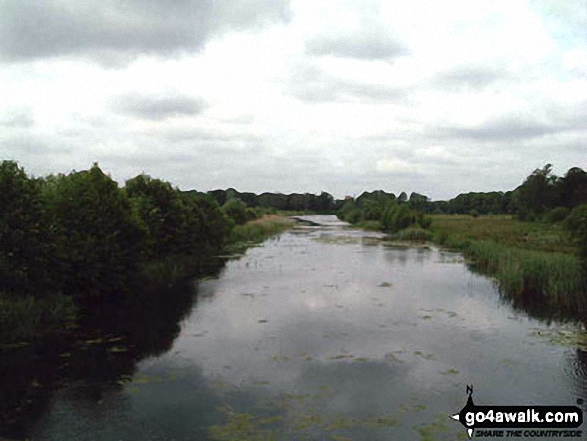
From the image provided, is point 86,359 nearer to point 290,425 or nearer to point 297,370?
point 297,370

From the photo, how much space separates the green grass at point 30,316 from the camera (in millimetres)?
17172

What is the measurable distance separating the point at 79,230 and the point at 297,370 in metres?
12.1

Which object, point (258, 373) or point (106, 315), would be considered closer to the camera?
point (258, 373)

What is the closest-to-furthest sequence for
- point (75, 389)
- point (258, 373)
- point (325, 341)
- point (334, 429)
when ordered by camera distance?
point (334, 429), point (75, 389), point (258, 373), point (325, 341)

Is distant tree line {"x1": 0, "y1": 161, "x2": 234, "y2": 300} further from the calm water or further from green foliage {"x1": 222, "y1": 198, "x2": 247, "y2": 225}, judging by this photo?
green foliage {"x1": 222, "y1": 198, "x2": 247, "y2": 225}

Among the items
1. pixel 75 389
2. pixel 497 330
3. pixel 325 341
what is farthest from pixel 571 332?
pixel 75 389

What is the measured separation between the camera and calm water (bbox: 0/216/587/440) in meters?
11.7

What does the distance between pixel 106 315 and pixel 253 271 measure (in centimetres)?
1520

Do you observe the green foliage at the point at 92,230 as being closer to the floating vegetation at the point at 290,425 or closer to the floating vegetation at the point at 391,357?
the floating vegetation at the point at 290,425

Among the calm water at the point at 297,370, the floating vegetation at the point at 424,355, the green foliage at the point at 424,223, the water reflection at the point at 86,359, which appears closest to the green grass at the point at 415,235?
the green foliage at the point at 424,223

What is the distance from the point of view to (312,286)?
98.9 feet

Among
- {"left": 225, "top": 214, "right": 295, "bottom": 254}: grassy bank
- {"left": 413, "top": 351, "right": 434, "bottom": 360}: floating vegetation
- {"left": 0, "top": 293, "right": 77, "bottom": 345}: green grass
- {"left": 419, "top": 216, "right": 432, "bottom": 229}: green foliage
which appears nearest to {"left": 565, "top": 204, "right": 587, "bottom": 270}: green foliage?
{"left": 413, "top": 351, "right": 434, "bottom": 360}: floating vegetation

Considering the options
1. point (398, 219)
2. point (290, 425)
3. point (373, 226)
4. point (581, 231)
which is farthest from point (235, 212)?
point (290, 425)

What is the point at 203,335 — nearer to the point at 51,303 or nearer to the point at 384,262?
the point at 51,303
